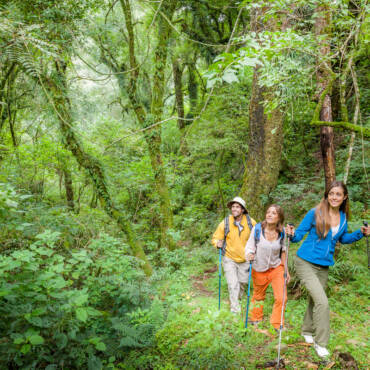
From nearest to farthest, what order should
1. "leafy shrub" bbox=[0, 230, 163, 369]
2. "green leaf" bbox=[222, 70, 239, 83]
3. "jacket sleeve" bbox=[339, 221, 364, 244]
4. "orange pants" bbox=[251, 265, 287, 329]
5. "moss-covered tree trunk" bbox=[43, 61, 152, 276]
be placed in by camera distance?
"green leaf" bbox=[222, 70, 239, 83], "leafy shrub" bbox=[0, 230, 163, 369], "jacket sleeve" bbox=[339, 221, 364, 244], "orange pants" bbox=[251, 265, 287, 329], "moss-covered tree trunk" bbox=[43, 61, 152, 276]

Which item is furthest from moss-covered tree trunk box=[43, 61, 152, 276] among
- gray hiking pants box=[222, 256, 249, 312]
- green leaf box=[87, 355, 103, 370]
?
green leaf box=[87, 355, 103, 370]

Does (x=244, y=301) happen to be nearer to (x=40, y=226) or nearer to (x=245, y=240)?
(x=245, y=240)

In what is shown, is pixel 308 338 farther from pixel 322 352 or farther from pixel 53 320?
pixel 53 320

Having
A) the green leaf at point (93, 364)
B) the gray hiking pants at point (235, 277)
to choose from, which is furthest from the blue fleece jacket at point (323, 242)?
the green leaf at point (93, 364)

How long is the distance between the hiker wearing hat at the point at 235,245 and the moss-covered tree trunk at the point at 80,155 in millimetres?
2465

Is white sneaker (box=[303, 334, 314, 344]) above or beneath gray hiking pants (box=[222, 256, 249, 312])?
beneath

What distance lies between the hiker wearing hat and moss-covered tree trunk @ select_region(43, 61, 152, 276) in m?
2.47

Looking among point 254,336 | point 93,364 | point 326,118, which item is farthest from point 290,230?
point 93,364

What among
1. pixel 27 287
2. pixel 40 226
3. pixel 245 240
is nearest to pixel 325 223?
pixel 245 240

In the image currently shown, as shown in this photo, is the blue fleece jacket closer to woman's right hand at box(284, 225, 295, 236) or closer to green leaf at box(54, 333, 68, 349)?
woman's right hand at box(284, 225, 295, 236)

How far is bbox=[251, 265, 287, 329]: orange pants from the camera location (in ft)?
12.1

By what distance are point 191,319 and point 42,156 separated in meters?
6.94

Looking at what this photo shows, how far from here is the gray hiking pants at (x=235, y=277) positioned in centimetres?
430

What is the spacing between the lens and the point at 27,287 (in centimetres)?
334
